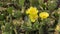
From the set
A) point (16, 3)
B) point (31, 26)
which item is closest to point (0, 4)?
point (16, 3)

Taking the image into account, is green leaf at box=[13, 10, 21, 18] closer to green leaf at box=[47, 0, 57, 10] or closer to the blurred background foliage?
the blurred background foliage

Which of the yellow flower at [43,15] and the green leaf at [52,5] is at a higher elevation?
the green leaf at [52,5]

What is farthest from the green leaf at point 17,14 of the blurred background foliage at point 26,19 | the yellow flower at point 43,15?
the yellow flower at point 43,15

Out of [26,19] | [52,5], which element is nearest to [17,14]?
[26,19]

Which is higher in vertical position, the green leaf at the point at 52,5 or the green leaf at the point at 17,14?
the green leaf at the point at 52,5

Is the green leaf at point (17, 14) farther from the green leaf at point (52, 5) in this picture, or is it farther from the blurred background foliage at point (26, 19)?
the green leaf at point (52, 5)

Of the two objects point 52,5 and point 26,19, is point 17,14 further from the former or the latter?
point 52,5

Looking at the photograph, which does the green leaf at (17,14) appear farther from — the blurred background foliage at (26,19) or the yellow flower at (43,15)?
the yellow flower at (43,15)

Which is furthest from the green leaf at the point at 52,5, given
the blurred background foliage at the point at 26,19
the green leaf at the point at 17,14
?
→ the green leaf at the point at 17,14

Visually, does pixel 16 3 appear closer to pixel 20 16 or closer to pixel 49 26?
pixel 20 16
